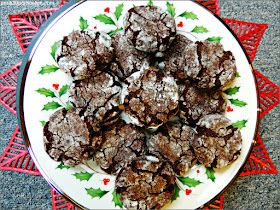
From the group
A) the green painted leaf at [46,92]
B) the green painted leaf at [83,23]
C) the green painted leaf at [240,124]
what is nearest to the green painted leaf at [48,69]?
the green painted leaf at [46,92]

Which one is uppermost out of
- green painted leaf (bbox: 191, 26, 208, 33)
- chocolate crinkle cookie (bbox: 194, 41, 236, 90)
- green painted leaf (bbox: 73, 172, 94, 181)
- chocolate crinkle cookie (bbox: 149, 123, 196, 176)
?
green painted leaf (bbox: 191, 26, 208, 33)

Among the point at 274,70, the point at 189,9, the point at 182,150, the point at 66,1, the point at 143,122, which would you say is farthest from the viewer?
the point at 274,70

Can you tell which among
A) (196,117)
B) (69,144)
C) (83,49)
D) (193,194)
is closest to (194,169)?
(193,194)

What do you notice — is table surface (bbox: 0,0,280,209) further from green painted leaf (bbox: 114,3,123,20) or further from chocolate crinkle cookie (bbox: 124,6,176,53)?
chocolate crinkle cookie (bbox: 124,6,176,53)

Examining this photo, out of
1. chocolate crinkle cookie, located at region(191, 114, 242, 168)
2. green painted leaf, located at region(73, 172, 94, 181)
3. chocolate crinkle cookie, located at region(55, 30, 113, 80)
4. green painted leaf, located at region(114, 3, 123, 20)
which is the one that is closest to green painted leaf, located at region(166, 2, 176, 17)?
green painted leaf, located at region(114, 3, 123, 20)

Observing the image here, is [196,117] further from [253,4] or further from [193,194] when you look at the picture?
[253,4]

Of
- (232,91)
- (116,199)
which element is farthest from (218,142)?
(116,199)
